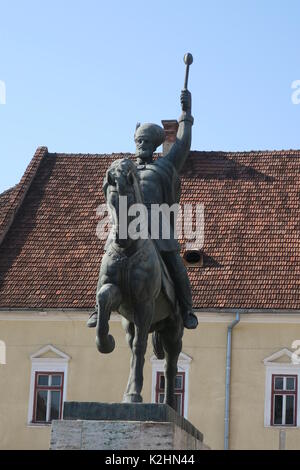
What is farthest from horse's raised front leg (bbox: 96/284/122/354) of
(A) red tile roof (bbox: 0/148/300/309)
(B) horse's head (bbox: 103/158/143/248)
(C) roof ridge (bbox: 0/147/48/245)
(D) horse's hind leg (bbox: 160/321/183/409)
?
(C) roof ridge (bbox: 0/147/48/245)

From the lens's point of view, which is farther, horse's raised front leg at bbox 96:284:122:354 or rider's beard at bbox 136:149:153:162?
rider's beard at bbox 136:149:153:162

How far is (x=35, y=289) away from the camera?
26.6 metres

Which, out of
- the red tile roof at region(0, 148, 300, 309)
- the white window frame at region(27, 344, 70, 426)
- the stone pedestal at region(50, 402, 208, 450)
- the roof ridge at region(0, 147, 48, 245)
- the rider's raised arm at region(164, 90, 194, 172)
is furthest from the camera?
the roof ridge at region(0, 147, 48, 245)

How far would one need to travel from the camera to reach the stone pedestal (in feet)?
34.2

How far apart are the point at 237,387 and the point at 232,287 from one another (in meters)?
2.00

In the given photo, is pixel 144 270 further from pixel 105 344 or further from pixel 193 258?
pixel 193 258

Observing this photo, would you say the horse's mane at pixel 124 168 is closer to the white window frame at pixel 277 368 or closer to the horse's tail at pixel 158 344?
the horse's tail at pixel 158 344

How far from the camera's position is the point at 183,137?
1303 cm

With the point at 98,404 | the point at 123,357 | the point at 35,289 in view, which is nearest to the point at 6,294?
the point at 35,289

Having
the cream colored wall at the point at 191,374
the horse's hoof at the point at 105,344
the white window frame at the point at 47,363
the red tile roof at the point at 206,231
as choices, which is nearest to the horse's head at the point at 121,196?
the horse's hoof at the point at 105,344

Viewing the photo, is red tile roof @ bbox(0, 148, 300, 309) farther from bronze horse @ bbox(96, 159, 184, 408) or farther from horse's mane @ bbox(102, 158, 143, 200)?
horse's mane @ bbox(102, 158, 143, 200)

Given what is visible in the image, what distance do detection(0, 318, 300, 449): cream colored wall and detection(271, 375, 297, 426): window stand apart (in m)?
0.24

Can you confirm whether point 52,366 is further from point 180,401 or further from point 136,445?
point 136,445

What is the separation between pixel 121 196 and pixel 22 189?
18.0 metres
